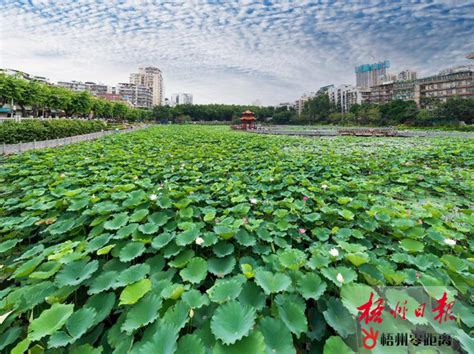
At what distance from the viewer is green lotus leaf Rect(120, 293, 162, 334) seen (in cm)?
111

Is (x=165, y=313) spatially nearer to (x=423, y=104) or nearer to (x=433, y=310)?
(x=433, y=310)

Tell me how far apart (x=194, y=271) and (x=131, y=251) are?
546 millimetres

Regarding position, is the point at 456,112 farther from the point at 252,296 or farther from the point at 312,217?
the point at 252,296

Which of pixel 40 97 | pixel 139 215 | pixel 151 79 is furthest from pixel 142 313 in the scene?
pixel 151 79

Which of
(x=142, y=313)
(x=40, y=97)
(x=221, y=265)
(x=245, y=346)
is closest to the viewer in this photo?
(x=245, y=346)

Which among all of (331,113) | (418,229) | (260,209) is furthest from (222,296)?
(331,113)

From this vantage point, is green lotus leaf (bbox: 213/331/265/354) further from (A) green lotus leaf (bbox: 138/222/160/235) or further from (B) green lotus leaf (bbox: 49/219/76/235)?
(B) green lotus leaf (bbox: 49/219/76/235)

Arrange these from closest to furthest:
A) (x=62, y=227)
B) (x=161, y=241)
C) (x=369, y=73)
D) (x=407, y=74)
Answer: (x=161, y=241), (x=62, y=227), (x=407, y=74), (x=369, y=73)

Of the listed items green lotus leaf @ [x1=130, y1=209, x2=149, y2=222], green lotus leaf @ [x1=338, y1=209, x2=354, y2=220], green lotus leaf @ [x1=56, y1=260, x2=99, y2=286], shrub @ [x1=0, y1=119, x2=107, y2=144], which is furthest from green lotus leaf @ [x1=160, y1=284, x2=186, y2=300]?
shrub @ [x1=0, y1=119, x2=107, y2=144]

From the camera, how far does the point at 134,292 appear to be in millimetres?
1271

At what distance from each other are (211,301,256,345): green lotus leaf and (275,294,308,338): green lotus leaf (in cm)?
19

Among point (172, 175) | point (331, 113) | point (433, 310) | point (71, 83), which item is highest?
point (71, 83)

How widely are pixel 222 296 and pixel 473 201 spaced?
166 inches

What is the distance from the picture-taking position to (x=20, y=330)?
4.09ft
